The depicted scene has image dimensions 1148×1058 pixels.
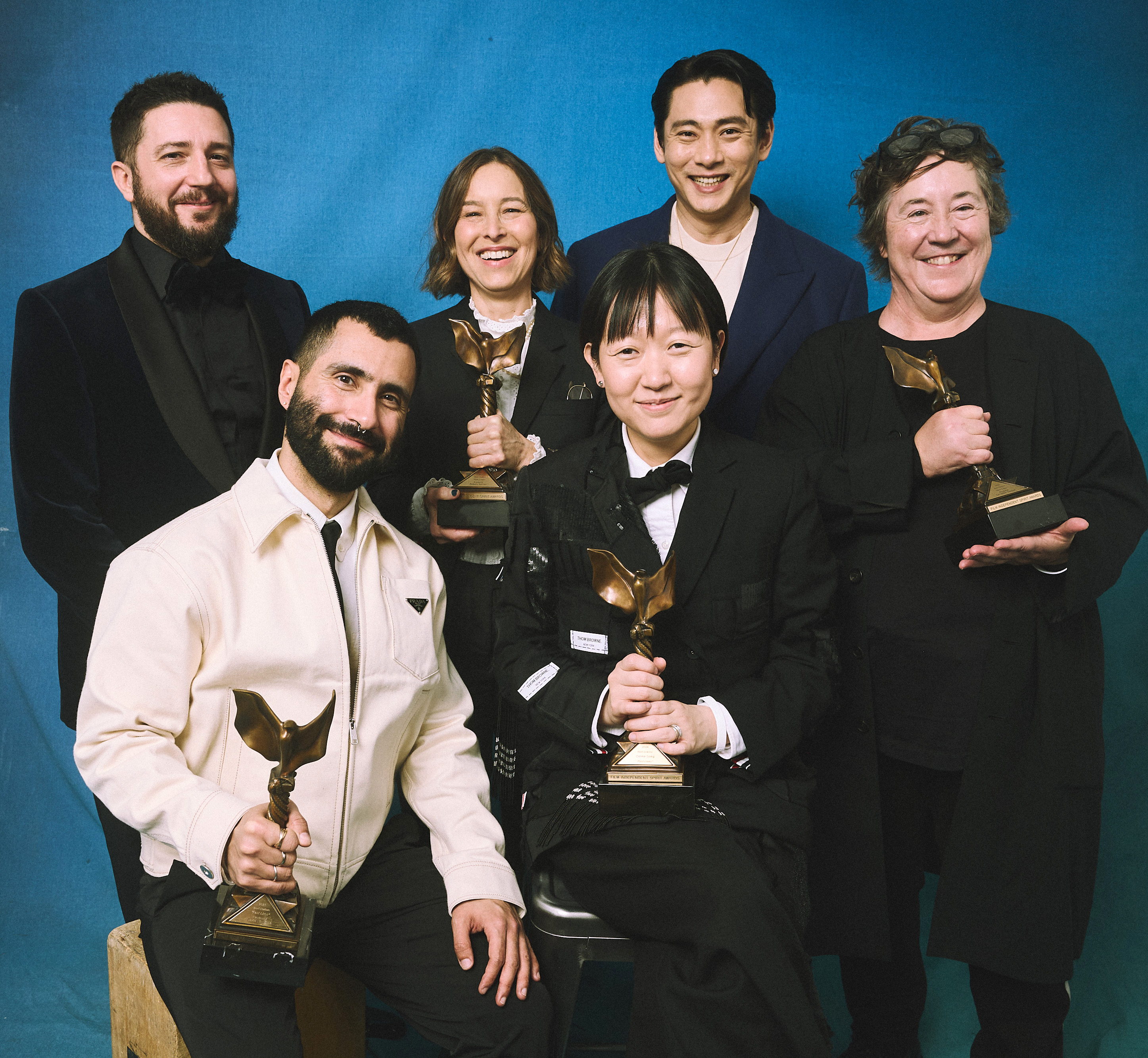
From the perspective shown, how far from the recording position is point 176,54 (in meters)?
4.05

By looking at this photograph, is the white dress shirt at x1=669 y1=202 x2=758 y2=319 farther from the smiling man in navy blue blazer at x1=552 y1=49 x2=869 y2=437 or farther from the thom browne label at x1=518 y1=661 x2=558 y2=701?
the thom browne label at x1=518 y1=661 x2=558 y2=701

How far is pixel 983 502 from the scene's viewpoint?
2430 mm

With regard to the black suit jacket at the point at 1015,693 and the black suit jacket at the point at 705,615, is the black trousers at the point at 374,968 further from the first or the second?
the black suit jacket at the point at 1015,693

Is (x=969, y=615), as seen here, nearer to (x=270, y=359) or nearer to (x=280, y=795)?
(x=280, y=795)

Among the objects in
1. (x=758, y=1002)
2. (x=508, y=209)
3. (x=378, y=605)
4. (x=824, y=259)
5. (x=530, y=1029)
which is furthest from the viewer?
(x=824, y=259)

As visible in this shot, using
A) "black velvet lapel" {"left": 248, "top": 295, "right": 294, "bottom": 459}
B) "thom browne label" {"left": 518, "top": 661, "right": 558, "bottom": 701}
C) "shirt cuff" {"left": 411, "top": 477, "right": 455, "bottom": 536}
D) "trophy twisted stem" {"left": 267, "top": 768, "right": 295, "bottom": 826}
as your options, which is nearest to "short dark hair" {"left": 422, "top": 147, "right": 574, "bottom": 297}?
"black velvet lapel" {"left": 248, "top": 295, "right": 294, "bottom": 459}

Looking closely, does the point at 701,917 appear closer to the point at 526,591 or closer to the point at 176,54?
the point at 526,591

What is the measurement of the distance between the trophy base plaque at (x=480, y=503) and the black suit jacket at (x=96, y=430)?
1.84 feet

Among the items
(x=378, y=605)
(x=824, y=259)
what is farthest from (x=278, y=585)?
(x=824, y=259)

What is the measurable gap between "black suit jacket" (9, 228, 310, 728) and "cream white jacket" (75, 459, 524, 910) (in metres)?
0.55

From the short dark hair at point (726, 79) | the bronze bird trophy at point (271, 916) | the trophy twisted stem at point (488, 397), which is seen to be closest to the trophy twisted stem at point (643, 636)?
the bronze bird trophy at point (271, 916)

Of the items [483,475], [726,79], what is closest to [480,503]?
[483,475]

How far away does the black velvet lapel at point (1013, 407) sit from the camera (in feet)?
8.70

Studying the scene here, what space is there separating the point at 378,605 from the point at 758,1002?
3.77 ft
